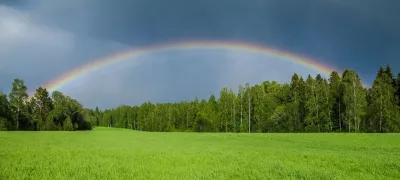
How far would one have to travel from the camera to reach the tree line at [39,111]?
396 ft

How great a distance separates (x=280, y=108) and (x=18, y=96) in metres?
86.2

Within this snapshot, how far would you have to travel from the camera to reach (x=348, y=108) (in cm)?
9406

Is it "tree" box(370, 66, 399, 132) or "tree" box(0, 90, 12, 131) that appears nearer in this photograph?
"tree" box(370, 66, 399, 132)

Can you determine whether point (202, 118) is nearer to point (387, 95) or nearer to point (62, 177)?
point (387, 95)

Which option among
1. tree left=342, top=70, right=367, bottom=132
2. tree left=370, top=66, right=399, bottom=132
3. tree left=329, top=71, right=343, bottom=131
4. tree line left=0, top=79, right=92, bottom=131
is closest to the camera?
tree left=370, top=66, right=399, bottom=132

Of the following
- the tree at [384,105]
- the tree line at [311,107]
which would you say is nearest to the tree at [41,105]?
the tree line at [311,107]

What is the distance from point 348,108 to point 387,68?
60.2 feet

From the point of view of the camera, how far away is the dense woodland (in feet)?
305

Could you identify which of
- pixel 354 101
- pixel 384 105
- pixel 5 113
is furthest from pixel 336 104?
pixel 5 113

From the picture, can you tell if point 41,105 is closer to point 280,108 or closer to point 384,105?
point 280,108

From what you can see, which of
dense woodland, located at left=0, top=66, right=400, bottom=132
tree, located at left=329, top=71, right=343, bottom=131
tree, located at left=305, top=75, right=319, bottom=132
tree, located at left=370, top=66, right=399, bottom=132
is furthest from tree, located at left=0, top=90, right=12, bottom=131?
tree, located at left=370, top=66, right=399, bottom=132

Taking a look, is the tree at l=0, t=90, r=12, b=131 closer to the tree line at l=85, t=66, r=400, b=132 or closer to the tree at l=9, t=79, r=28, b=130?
the tree at l=9, t=79, r=28, b=130

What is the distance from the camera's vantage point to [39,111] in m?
137

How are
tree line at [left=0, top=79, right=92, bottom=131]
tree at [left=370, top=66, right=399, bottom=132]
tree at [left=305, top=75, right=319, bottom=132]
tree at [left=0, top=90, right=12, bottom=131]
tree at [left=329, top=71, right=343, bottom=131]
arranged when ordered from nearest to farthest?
tree at [left=370, top=66, right=399, bottom=132], tree at [left=329, top=71, right=343, bottom=131], tree at [left=305, top=75, right=319, bottom=132], tree at [left=0, top=90, right=12, bottom=131], tree line at [left=0, top=79, right=92, bottom=131]
